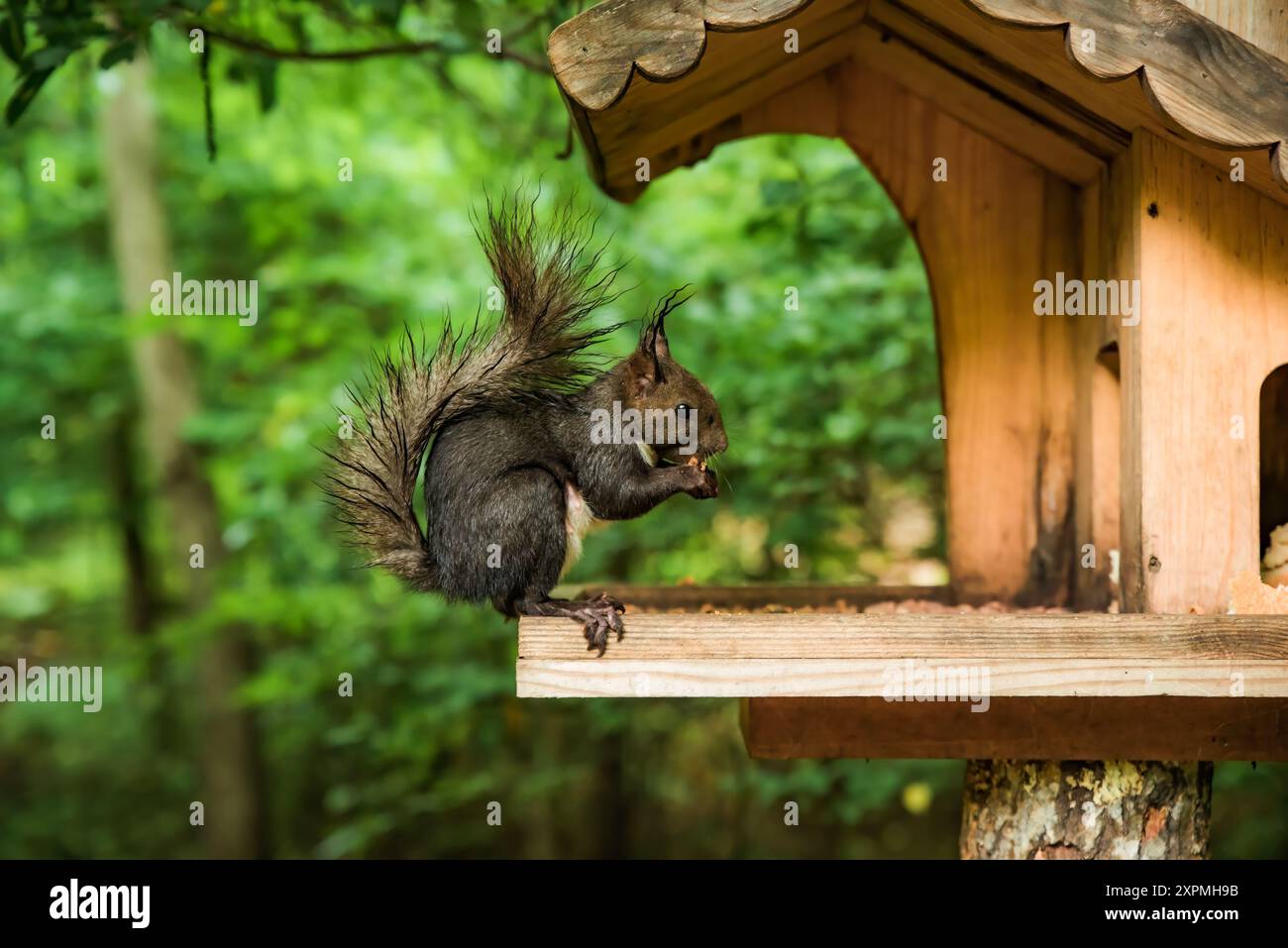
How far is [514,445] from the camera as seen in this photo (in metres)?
2.16

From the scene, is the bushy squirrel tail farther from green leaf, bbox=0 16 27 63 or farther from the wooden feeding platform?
green leaf, bbox=0 16 27 63

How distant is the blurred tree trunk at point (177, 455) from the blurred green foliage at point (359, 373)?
0.68ft

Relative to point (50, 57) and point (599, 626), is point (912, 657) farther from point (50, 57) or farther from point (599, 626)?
point (50, 57)

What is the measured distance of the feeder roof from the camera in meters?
1.77

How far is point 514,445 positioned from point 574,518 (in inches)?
7.1

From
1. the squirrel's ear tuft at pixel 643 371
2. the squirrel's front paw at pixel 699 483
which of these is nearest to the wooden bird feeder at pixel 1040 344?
the squirrel's front paw at pixel 699 483

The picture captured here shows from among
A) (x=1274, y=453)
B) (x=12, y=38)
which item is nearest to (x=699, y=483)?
(x=1274, y=453)

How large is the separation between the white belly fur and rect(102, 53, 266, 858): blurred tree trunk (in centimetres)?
489

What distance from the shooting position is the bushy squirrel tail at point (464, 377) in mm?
2107

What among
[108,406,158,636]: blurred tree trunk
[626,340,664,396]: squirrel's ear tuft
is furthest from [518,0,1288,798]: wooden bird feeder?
[108,406,158,636]: blurred tree trunk

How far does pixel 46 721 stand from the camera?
928 cm

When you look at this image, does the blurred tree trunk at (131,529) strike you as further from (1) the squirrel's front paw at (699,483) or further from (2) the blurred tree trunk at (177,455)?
(1) the squirrel's front paw at (699,483)

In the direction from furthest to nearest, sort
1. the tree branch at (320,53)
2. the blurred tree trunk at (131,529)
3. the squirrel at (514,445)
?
1. the blurred tree trunk at (131,529)
2. the tree branch at (320,53)
3. the squirrel at (514,445)

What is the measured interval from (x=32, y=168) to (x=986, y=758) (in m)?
6.47
